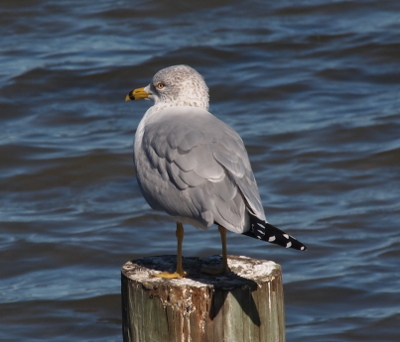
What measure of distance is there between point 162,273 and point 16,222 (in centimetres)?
392

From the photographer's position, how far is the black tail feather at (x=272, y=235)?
3.01 metres

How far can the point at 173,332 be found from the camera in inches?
129

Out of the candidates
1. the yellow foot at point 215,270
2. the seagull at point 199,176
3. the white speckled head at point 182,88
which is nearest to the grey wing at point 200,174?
the seagull at point 199,176

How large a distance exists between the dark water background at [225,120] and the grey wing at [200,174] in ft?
7.12

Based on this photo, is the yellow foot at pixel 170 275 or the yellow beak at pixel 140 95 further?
the yellow beak at pixel 140 95

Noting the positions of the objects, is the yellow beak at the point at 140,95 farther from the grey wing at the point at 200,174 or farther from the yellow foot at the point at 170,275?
the yellow foot at the point at 170,275

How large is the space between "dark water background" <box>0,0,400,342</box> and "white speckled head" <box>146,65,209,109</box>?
199 cm

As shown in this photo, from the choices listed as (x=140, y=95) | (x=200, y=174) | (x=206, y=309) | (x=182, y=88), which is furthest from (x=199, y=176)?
(x=140, y=95)

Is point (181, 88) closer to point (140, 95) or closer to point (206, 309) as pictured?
point (140, 95)

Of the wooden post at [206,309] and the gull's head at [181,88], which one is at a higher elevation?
the gull's head at [181,88]

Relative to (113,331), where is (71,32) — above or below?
above

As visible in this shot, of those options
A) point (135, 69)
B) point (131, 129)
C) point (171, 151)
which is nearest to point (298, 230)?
point (131, 129)

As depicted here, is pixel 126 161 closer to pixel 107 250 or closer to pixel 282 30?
pixel 107 250

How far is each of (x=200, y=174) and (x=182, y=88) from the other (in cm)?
86
